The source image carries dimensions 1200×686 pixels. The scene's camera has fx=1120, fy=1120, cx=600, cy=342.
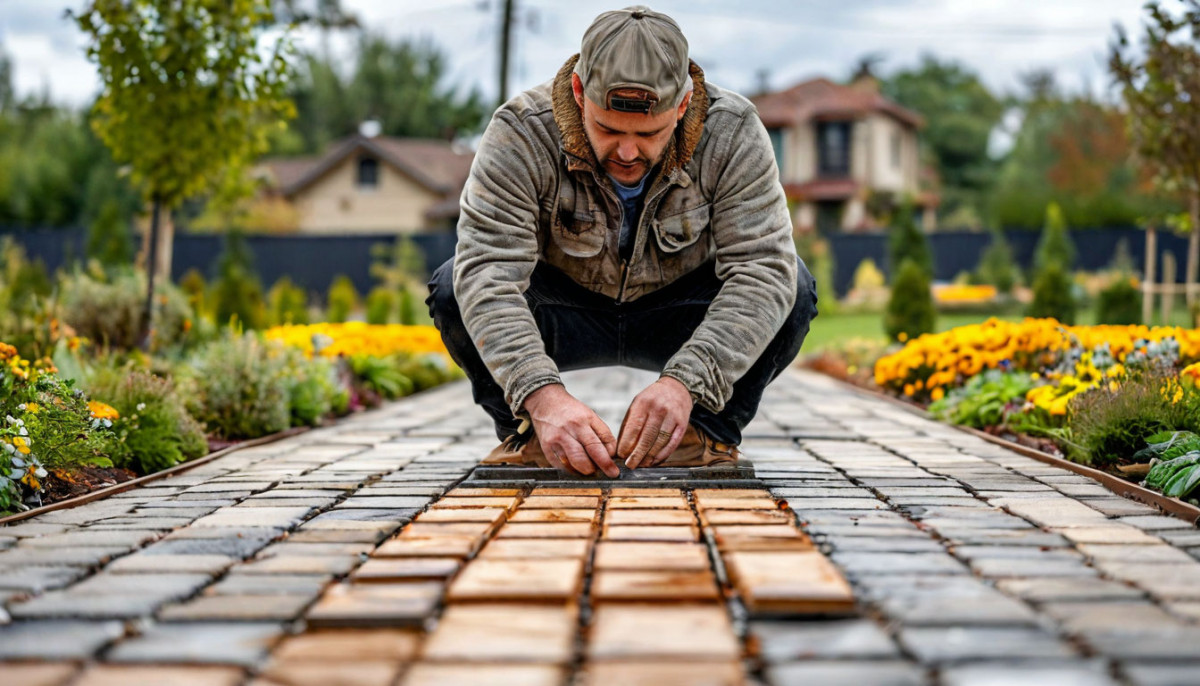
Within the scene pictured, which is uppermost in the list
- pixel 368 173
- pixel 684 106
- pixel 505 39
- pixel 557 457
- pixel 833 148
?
pixel 505 39

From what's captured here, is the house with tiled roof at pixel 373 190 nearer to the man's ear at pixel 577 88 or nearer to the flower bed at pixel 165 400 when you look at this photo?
the flower bed at pixel 165 400

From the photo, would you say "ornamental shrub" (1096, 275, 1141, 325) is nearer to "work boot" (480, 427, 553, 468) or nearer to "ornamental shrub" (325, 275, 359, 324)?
"ornamental shrub" (325, 275, 359, 324)

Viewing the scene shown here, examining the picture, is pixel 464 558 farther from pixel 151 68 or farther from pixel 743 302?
pixel 151 68

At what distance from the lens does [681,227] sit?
11.0 feet

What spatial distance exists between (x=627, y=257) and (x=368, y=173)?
107 ft

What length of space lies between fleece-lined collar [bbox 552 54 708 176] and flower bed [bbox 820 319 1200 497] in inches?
61.8

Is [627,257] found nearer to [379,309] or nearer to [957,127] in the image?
[379,309]

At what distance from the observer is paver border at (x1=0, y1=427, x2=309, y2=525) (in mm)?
2872

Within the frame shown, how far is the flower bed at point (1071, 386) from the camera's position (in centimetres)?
341

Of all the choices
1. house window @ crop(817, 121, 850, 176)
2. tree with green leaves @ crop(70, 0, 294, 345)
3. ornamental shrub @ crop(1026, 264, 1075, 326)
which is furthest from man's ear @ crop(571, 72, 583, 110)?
house window @ crop(817, 121, 850, 176)

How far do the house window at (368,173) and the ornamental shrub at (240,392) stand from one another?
100 ft

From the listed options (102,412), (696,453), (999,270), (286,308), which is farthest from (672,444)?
(999,270)

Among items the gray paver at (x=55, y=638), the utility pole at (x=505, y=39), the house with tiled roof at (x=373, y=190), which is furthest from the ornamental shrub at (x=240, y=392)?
the house with tiled roof at (x=373, y=190)

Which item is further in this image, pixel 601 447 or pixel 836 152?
pixel 836 152
